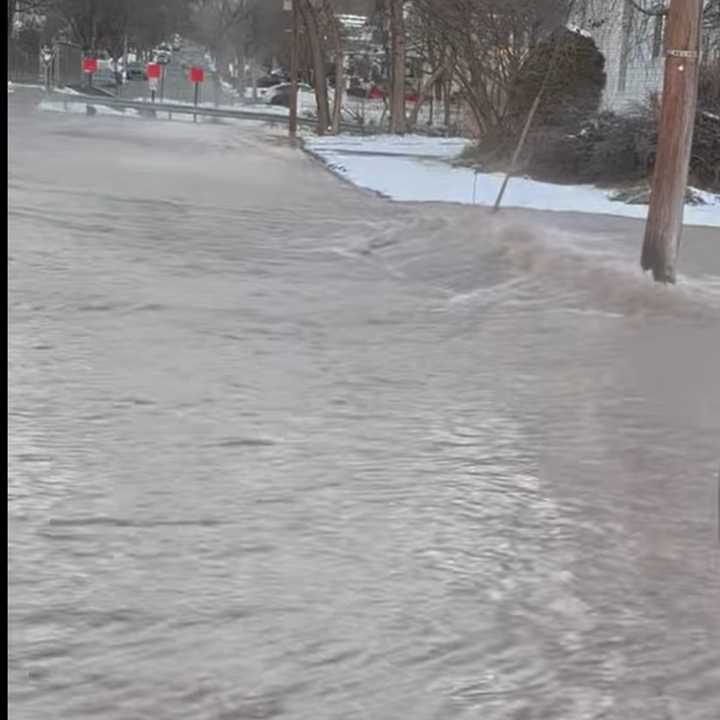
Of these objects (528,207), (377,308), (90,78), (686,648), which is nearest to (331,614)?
(686,648)

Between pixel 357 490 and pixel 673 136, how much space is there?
6345 mm

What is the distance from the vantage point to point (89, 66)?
5653cm

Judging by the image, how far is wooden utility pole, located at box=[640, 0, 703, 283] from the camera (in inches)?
400

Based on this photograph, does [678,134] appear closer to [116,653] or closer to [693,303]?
[693,303]

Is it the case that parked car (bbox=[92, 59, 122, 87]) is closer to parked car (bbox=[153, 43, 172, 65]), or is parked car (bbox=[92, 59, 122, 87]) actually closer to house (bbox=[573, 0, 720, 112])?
parked car (bbox=[153, 43, 172, 65])

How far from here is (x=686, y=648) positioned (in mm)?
3766

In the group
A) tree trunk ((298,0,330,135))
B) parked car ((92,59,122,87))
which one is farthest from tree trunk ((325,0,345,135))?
parked car ((92,59,122,87))

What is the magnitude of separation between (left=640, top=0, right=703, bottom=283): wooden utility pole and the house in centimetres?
1423

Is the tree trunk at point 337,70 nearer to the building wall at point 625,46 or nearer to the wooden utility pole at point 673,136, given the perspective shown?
the building wall at point 625,46

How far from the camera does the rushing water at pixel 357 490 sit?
3.52 m

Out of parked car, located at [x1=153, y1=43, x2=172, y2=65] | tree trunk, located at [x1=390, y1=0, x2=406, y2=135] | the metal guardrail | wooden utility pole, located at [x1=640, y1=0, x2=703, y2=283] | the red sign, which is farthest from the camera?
parked car, located at [x1=153, y1=43, x2=172, y2=65]

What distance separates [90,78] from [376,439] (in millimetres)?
55148

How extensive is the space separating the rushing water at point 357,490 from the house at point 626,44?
16077mm

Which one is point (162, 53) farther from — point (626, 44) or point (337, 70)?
point (626, 44)
